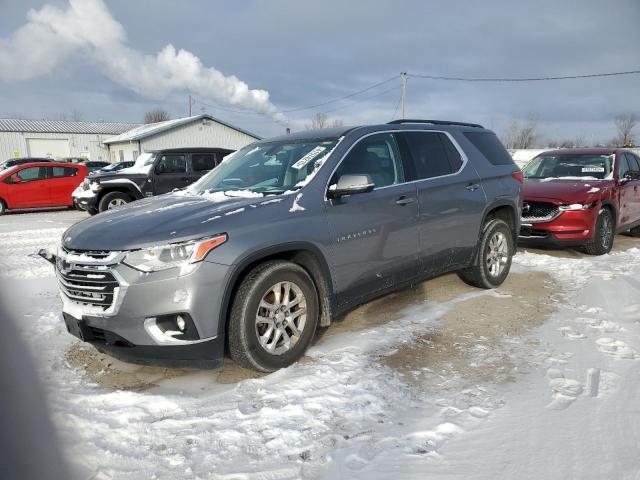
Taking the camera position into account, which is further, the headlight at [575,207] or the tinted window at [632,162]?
the tinted window at [632,162]

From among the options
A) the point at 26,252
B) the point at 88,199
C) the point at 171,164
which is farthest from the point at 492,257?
the point at 88,199

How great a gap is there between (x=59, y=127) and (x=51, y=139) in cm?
386

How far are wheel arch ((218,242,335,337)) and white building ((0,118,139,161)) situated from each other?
53.9 metres

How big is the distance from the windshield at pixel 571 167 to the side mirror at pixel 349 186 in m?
5.78

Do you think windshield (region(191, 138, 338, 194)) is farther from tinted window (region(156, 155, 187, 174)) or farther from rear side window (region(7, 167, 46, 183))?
rear side window (region(7, 167, 46, 183))

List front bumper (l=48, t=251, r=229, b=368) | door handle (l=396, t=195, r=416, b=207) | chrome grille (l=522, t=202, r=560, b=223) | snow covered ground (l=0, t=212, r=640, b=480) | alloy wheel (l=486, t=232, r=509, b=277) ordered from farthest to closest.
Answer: chrome grille (l=522, t=202, r=560, b=223), alloy wheel (l=486, t=232, r=509, b=277), door handle (l=396, t=195, r=416, b=207), front bumper (l=48, t=251, r=229, b=368), snow covered ground (l=0, t=212, r=640, b=480)

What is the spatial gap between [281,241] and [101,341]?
137 centimetres

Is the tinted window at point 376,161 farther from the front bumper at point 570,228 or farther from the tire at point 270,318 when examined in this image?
the front bumper at point 570,228

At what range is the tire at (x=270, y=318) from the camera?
307 cm

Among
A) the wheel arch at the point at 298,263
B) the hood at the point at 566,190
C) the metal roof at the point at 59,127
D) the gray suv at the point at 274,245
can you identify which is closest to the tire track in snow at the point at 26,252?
the gray suv at the point at 274,245

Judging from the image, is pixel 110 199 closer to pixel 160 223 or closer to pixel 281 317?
pixel 160 223

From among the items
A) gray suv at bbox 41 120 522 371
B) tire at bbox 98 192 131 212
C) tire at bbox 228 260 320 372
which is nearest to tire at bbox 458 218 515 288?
gray suv at bbox 41 120 522 371

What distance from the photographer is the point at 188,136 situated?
41281 mm

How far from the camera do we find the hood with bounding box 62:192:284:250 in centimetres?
290
